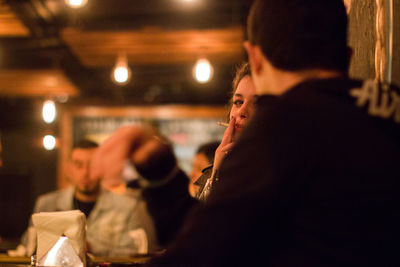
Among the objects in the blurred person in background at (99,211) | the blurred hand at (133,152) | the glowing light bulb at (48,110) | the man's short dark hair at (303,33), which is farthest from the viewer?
the glowing light bulb at (48,110)

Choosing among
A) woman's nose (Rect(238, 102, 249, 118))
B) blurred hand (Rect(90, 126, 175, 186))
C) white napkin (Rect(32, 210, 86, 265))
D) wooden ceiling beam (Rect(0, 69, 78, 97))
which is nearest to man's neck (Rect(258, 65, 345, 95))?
blurred hand (Rect(90, 126, 175, 186))

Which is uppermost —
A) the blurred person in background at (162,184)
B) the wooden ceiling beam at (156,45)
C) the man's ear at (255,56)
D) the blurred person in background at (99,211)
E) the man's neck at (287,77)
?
the wooden ceiling beam at (156,45)

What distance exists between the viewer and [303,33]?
1295mm

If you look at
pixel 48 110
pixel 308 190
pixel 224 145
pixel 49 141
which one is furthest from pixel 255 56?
pixel 49 141

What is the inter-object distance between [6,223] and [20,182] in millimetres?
1156

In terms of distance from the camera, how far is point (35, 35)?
337 inches

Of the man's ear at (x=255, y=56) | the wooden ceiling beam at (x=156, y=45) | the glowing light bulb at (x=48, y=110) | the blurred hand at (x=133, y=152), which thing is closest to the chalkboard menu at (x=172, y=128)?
the glowing light bulb at (x=48, y=110)

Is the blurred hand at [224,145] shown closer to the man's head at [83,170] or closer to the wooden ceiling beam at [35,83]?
the man's head at [83,170]

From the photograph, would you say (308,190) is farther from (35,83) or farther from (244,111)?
(35,83)

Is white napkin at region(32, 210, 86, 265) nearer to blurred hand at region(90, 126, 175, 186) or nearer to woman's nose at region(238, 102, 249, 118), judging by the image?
blurred hand at region(90, 126, 175, 186)

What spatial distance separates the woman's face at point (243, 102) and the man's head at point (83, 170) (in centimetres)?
319

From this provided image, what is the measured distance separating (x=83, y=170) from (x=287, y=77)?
4641mm

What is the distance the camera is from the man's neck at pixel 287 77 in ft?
4.40

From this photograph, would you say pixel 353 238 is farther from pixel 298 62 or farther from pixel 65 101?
pixel 65 101
